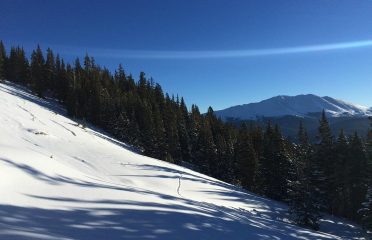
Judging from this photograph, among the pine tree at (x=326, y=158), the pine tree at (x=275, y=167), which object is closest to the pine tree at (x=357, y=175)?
the pine tree at (x=326, y=158)

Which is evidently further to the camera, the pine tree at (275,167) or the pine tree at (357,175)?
the pine tree at (275,167)

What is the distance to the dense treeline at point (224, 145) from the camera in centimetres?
4194

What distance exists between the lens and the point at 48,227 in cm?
659

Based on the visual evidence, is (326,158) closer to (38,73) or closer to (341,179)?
(341,179)

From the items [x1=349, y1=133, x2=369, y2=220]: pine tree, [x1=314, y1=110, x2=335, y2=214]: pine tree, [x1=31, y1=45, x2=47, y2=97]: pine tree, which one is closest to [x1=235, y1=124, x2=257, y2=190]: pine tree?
[x1=314, y1=110, x2=335, y2=214]: pine tree

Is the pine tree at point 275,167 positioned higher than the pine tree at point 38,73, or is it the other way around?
the pine tree at point 38,73

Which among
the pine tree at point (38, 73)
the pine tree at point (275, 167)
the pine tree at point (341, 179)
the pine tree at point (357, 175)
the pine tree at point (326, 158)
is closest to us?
the pine tree at point (357, 175)

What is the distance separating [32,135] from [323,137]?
41607 mm

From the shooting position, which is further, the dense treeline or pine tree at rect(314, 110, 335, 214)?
pine tree at rect(314, 110, 335, 214)

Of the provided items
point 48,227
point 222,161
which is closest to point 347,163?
point 222,161

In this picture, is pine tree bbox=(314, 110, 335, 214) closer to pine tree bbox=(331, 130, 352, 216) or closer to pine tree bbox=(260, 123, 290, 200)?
pine tree bbox=(331, 130, 352, 216)

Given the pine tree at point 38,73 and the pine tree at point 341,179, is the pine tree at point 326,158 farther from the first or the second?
the pine tree at point 38,73

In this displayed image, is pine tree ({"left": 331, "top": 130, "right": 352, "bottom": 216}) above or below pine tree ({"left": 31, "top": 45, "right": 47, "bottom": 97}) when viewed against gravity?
below

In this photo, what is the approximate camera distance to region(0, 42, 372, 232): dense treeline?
138ft
